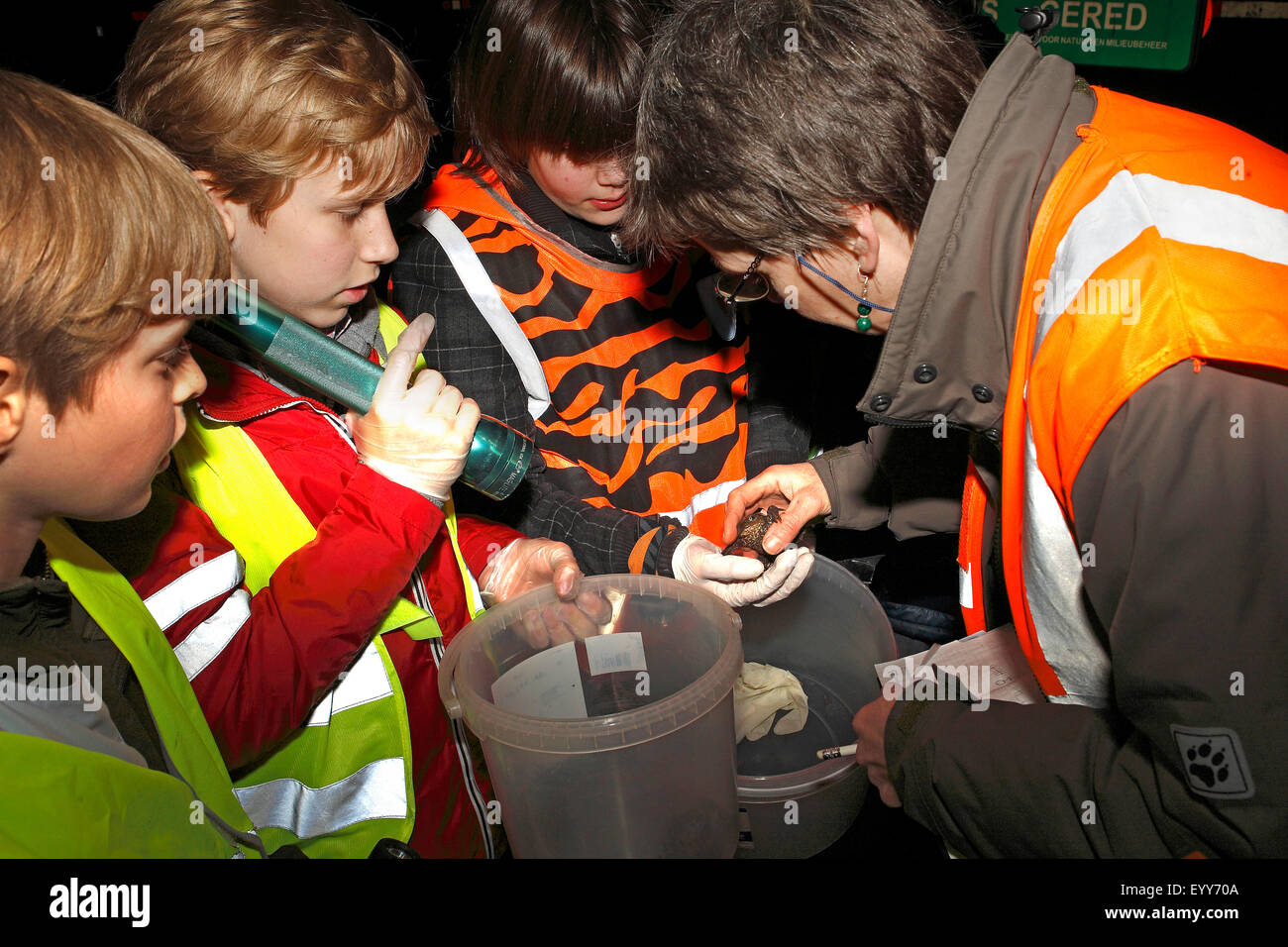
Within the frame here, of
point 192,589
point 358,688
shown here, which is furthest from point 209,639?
point 358,688

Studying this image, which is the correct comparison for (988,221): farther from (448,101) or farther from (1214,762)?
(448,101)

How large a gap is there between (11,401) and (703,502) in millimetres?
1311

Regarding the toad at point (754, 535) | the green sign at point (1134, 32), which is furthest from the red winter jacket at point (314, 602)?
the green sign at point (1134, 32)

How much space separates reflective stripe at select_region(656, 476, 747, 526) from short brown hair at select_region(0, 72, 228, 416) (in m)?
1.15

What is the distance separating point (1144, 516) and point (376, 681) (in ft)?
3.42

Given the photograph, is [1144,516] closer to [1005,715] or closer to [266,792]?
[1005,715]

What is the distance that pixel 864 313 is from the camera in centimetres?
132

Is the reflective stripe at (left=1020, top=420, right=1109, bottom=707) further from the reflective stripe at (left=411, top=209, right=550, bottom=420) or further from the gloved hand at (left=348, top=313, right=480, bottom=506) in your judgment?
the reflective stripe at (left=411, top=209, right=550, bottom=420)

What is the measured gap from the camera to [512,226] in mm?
1833

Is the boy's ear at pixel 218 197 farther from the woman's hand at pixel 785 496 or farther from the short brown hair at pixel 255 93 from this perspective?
the woman's hand at pixel 785 496

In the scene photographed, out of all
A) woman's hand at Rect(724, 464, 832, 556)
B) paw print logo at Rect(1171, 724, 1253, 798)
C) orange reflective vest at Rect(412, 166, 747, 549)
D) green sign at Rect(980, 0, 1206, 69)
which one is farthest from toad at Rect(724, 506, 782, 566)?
green sign at Rect(980, 0, 1206, 69)

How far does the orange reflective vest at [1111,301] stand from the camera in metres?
0.89

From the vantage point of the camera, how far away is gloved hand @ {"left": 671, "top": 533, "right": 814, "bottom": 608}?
162 cm

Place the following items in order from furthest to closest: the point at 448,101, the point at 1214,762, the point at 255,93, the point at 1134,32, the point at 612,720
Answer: the point at 1134,32 → the point at 448,101 → the point at 255,93 → the point at 612,720 → the point at 1214,762
